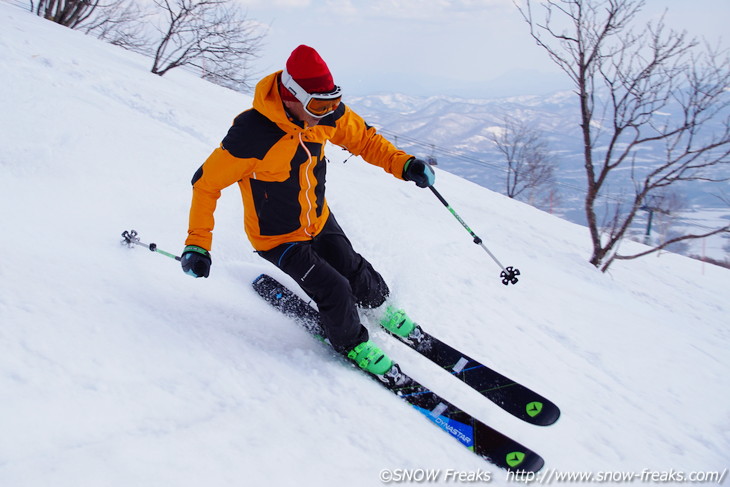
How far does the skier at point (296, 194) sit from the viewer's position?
253 cm

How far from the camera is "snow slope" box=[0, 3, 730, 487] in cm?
182

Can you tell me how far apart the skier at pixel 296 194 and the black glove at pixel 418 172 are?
19.8 inches

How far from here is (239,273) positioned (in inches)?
143

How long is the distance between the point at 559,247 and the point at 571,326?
4.05 meters

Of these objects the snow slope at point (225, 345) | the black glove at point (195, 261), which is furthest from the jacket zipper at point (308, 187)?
the snow slope at point (225, 345)

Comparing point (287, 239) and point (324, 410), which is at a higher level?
point (287, 239)

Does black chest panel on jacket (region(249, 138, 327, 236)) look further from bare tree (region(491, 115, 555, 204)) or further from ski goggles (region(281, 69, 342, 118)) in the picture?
bare tree (region(491, 115, 555, 204))

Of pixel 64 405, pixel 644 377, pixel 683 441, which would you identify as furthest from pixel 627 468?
pixel 64 405

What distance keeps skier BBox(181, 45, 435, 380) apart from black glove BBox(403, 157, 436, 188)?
504mm

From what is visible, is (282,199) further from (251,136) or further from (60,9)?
(60,9)

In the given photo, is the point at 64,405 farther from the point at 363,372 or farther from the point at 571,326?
the point at 571,326

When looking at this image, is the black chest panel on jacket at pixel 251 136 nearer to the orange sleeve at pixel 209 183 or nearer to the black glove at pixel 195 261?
the orange sleeve at pixel 209 183

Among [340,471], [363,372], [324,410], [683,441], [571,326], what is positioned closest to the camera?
[340,471]

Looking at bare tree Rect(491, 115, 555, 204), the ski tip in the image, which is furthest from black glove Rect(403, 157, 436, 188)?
bare tree Rect(491, 115, 555, 204)
